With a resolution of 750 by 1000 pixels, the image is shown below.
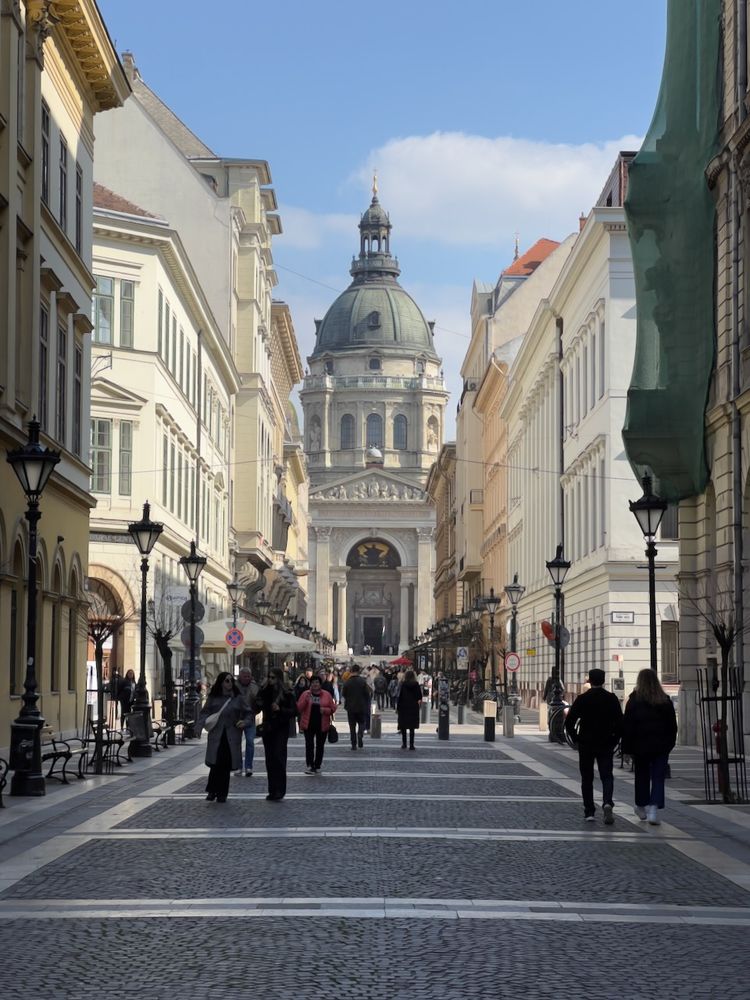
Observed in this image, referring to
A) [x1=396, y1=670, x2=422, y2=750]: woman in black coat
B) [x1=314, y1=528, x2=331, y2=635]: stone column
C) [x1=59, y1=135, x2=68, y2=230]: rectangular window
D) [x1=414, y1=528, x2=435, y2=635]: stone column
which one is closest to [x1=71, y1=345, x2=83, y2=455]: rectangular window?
[x1=59, y1=135, x2=68, y2=230]: rectangular window

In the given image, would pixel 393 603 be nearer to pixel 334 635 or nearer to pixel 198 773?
pixel 334 635

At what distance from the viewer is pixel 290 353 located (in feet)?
323

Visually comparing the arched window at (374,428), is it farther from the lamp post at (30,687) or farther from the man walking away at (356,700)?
the lamp post at (30,687)

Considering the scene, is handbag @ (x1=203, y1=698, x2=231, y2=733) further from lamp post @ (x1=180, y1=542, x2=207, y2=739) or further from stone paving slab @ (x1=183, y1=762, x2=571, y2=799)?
lamp post @ (x1=180, y1=542, x2=207, y2=739)

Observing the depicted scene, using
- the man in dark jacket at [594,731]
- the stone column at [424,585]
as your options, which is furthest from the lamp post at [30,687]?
the stone column at [424,585]

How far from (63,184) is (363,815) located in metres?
16.7

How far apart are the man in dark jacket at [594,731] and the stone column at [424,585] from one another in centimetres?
15580

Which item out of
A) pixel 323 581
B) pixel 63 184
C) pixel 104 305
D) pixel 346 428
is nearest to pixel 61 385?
pixel 63 184

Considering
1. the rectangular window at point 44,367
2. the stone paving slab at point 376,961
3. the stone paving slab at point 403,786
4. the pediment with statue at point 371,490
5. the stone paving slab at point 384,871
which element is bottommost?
the stone paving slab at point 376,961

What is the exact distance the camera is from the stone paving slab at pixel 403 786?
834 inches

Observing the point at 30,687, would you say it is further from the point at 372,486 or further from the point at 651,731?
the point at 372,486

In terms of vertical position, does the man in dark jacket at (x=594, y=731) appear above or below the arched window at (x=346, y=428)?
below

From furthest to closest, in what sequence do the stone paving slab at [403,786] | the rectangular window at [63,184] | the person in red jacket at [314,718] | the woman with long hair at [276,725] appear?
the rectangular window at [63,184] < the person in red jacket at [314,718] < the stone paving slab at [403,786] < the woman with long hair at [276,725]

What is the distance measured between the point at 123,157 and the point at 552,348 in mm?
16020
